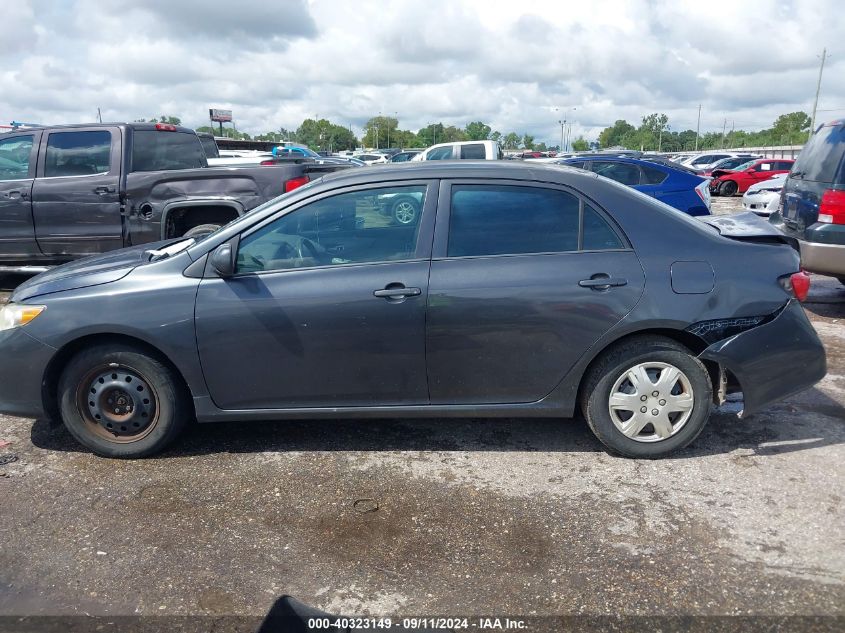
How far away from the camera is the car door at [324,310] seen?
3.80m

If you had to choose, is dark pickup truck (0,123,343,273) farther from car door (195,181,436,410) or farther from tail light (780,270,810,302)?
tail light (780,270,810,302)

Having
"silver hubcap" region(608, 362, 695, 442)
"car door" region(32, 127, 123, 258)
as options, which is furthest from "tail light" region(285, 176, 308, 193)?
"silver hubcap" region(608, 362, 695, 442)

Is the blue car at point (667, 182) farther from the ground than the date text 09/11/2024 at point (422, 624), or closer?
farther from the ground

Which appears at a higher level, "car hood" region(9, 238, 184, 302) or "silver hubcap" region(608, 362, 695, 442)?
"car hood" region(9, 238, 184, 302)

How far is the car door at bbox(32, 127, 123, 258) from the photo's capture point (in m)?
7.51

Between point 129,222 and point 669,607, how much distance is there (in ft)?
21.7

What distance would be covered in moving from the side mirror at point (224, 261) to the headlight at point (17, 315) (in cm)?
104

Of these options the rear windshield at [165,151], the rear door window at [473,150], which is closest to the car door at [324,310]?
the rear windshield at [165,151]

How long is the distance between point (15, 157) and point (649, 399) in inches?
292

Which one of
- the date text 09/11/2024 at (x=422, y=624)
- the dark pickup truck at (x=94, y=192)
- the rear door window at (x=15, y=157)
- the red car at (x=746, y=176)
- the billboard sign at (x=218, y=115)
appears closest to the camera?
the date text 09/11/2024 at (x=422, y=624)

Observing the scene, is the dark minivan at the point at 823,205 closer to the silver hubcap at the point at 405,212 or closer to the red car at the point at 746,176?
the silver hubcap at the point at 405,212

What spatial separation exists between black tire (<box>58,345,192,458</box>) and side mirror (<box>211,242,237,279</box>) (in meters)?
0.65

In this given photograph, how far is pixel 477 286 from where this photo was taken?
3791 mm

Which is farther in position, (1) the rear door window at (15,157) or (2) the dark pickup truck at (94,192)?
(1) the rear door window at (15,157)
